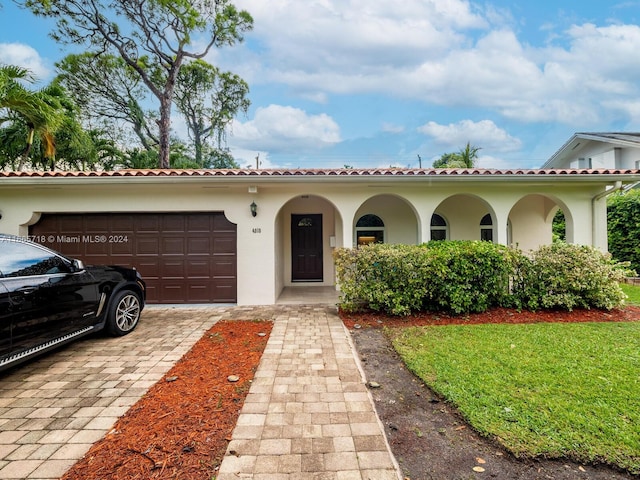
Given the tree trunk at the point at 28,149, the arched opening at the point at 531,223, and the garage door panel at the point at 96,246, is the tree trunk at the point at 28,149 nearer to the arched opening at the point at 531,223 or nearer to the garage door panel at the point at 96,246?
the garage door panel at the point at 96,246

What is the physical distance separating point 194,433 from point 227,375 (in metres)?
1.14

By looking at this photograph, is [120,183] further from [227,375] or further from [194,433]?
[194,433]

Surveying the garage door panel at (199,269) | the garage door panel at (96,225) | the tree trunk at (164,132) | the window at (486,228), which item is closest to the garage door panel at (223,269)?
the garage door panel at (199,269)

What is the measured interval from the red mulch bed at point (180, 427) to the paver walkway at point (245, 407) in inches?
4.9

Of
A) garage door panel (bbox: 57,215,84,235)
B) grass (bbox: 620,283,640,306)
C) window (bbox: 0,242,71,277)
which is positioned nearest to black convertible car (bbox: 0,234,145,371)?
window (bbox: 0,242,71,277)

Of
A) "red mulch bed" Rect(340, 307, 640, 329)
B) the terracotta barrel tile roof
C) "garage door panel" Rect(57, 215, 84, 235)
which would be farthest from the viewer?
"garage door panel" Rect(57, 215, 84, 235)

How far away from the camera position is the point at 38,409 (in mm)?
2918

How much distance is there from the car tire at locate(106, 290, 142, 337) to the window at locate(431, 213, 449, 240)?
891 cm

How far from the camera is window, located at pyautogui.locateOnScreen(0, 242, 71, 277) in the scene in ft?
11.5

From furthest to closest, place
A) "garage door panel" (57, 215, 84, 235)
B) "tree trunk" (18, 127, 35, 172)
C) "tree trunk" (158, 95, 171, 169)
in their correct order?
"tree trunk" (158, 95, 171, 169), "tree trunk" (18, 127, 35, 172), "garage door panel" (57, 215, 84, 235)

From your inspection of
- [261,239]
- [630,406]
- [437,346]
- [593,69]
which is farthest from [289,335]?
[593,69]

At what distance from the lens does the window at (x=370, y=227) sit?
407 inches

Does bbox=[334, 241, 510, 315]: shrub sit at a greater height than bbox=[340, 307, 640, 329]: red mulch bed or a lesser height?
greater

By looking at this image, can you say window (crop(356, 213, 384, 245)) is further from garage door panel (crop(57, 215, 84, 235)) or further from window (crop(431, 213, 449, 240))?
garage door panel (crop(57, 215, 84, 235))
